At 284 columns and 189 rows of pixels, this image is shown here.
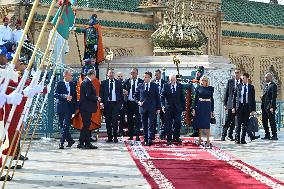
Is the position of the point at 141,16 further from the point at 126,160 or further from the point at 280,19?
the point at 126,160

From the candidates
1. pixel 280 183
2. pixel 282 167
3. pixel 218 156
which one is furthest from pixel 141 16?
pixel 280 183

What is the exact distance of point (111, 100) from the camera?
60.5 feet

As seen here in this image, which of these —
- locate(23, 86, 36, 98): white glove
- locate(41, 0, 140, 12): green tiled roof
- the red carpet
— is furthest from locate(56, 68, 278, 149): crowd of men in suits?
locate(41, 0, 140, 12): green tiled roof

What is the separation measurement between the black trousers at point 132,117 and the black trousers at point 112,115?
0.77 m

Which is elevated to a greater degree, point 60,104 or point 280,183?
point 60,104

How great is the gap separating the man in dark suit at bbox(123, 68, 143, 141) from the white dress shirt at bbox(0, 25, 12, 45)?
12.5 feet

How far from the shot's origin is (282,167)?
42.1 ft

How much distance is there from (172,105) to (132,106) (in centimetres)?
177

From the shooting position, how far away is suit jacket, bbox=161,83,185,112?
17.8 m

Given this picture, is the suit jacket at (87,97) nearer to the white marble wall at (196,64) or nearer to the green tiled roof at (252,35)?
the white marble wall at (196,64)

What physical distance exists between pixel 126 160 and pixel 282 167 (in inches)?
112

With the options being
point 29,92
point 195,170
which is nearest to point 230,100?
point 195,170

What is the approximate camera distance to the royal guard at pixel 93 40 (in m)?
22.0

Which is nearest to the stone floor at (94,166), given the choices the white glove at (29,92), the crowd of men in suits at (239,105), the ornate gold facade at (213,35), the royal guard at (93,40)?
the crowd of men in suits at (239,105)
